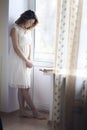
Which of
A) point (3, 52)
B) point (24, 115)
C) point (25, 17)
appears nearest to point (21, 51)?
point (3, 52)

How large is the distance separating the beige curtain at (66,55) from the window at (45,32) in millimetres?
787

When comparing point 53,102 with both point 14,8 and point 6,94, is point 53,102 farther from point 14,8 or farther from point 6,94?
point 14,8

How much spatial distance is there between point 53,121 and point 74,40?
107 centimetres

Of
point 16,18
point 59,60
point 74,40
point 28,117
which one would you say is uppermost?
point 16,18

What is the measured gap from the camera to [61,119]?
3.54m

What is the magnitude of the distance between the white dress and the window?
Answer: 0.40 m

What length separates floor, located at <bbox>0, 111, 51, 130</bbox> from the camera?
3.55 meters

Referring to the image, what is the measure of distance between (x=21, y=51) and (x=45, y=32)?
0.60 meters

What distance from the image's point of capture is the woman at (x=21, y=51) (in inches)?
149

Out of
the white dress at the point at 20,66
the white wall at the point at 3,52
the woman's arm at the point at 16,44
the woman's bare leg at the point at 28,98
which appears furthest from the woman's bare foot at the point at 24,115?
the woman's arm at the point at 16,44

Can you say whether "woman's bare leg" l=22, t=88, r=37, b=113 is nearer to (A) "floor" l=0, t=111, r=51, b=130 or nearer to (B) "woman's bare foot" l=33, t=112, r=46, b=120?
(B) "woman's bare foot" l=33, t=112, r=46, b=120

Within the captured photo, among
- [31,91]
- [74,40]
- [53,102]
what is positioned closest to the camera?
[74,40]

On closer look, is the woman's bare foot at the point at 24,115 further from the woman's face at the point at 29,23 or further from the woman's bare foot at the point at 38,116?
the woman's face at the point at 29,23

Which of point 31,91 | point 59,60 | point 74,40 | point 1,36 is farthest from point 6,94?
point 74,40
